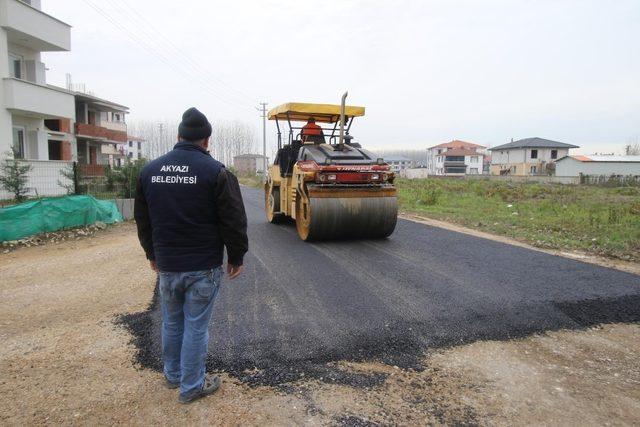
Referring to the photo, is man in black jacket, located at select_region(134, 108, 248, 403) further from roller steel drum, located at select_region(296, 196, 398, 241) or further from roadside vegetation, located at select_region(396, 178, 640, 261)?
roadside vegetation, located at select_region(396, 178, 640, 261)

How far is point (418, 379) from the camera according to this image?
10.8ft

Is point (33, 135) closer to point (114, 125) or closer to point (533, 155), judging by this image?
point (114, 125)

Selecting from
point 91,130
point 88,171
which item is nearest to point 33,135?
point 88,171

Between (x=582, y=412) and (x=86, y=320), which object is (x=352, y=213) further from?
(x=582, y=412)

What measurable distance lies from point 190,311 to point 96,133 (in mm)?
34600

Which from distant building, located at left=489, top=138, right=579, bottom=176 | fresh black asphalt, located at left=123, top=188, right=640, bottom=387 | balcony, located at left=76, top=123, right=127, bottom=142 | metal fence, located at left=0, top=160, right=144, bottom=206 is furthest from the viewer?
distant building, located at left=489, top=138, right=579, bottom=176

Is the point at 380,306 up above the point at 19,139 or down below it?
below

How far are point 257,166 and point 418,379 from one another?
9062 centimetres

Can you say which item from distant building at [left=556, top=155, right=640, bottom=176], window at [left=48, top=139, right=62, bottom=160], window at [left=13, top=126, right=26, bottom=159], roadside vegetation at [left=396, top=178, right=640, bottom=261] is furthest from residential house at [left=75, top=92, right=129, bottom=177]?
distant building at [left=556, top=155, right=640, bottom=176]

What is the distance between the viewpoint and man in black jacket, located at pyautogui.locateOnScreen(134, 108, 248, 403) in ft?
9.50

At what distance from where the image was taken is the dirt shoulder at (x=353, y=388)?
2.84 meters

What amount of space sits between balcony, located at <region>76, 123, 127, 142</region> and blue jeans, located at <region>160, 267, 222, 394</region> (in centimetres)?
3304

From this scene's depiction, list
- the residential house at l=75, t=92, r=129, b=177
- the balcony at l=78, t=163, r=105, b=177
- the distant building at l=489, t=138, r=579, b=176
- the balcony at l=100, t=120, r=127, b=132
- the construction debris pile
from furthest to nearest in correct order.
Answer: the distant building at l=489, t=138, r=579, b=176
the balcony at l=100, t=120, r=127, b=132
the residential house at l=75, t=92, r=129, b=177
the balcony at l=78, t=163, r=105, b=177
the construction debris pile

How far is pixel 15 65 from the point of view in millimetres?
18406
